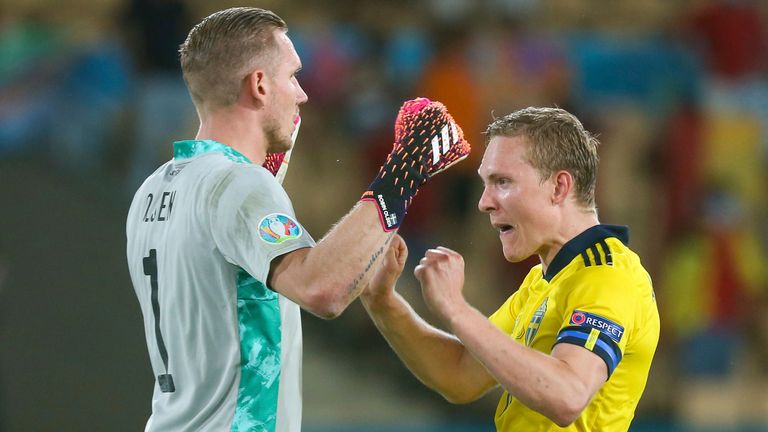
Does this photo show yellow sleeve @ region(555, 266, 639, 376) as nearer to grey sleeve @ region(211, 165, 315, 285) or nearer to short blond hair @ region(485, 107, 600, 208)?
short blond hair @ region(485, 107, 600, 208)

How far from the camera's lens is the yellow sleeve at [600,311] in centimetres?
349

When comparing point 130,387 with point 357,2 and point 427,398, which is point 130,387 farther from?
point 357,2

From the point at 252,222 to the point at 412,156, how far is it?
0.56 m

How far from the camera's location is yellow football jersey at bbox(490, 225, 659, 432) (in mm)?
3531

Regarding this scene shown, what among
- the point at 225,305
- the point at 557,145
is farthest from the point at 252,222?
the point at 557,145

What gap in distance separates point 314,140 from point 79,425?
3500mm

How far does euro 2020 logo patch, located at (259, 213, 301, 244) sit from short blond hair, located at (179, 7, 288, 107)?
52cm

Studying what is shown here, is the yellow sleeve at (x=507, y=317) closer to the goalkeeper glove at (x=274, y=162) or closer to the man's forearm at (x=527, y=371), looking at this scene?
the man's forearm at (x=527, y=371)

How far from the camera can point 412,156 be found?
3514mm

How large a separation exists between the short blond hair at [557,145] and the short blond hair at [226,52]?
0.88 meters

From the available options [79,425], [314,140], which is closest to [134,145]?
[314,140]

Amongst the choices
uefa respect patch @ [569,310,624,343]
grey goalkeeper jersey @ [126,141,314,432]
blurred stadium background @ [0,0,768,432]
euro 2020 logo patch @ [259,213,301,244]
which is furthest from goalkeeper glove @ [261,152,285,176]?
blurred stadium background @ [0,0,768,432]

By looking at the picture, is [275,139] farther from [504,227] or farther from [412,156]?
[504,227]

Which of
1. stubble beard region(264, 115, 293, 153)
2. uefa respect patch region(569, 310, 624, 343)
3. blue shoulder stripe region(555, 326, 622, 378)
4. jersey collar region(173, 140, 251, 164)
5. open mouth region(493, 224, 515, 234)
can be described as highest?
stubble beard region(264, 115, 293, 153)
